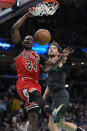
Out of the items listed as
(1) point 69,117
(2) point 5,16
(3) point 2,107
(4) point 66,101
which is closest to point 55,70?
(4) point 66,101

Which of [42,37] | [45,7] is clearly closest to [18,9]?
[45,7]

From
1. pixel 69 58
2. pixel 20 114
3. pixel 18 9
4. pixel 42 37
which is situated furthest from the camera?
pixel 69 58

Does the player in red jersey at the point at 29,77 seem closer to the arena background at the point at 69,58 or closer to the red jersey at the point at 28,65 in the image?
the red jersey at the point at 28,65

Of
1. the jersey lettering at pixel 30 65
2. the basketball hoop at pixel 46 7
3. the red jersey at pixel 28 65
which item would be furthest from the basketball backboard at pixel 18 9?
the jersey lettering at pixel 30 65

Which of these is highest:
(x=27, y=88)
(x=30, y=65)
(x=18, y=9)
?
(x=18, y=9)

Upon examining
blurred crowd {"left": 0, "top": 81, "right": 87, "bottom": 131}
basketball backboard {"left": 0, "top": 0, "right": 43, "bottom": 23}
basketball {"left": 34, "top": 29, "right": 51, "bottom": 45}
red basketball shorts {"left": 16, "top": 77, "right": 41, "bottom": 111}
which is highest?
basketball backboard {"left": 0, "top": 0, "right": 43, "bottom": 23}

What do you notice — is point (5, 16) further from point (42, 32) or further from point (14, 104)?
point (14, 104)

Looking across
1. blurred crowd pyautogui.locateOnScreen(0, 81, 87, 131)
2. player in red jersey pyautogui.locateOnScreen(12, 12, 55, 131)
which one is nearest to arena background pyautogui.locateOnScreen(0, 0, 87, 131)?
blurred crowd pyautogui.locateOnScreen(0, 81, 87, 131)

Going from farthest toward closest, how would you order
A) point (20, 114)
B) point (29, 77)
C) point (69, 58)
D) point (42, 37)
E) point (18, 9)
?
point (69, 58), point (20, 114), point (18, 9), point (42, 37), point (29, 77)

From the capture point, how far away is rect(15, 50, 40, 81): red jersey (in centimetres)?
560

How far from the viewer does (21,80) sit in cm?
555

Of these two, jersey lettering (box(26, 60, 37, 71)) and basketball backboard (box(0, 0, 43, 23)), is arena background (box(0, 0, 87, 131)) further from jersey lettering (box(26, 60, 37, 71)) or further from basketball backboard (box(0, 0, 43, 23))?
jersey lettering (box(26, 60, 37, 71))

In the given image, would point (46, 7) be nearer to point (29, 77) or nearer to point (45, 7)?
point (45, 7)

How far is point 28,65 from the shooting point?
18.5ft
